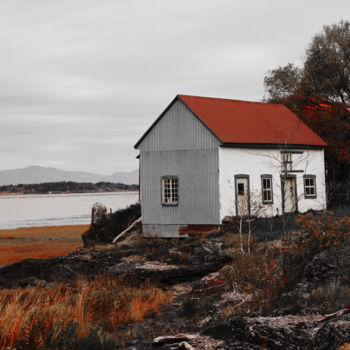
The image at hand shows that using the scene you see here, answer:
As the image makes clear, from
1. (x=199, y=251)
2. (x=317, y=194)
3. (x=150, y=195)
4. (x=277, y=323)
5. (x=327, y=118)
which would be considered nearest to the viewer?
(x=277, y=323)

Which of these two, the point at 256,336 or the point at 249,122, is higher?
the point at 249,122

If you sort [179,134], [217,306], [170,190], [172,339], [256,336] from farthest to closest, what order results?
[170,190] → [179,134] → [217,306] → [172,339] → [256,336]

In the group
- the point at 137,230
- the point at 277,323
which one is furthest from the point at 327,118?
the point at 277,323

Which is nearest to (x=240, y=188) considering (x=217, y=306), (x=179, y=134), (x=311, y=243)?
(x=179, y=134)

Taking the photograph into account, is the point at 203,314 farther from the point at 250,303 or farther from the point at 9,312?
the point at 9,312

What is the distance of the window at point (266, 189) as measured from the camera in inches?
1020

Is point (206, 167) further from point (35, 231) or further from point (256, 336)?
point (35, 231)

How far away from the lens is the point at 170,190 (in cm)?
2547

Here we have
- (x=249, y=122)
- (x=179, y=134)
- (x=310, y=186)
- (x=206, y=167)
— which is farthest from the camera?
(x=310, y=186)

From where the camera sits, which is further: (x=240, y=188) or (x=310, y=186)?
(x=310, y=186)

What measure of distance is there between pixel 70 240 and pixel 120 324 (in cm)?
2678

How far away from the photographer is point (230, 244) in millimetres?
20781

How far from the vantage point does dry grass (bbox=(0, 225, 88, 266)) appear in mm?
27922

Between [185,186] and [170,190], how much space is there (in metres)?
0.93
